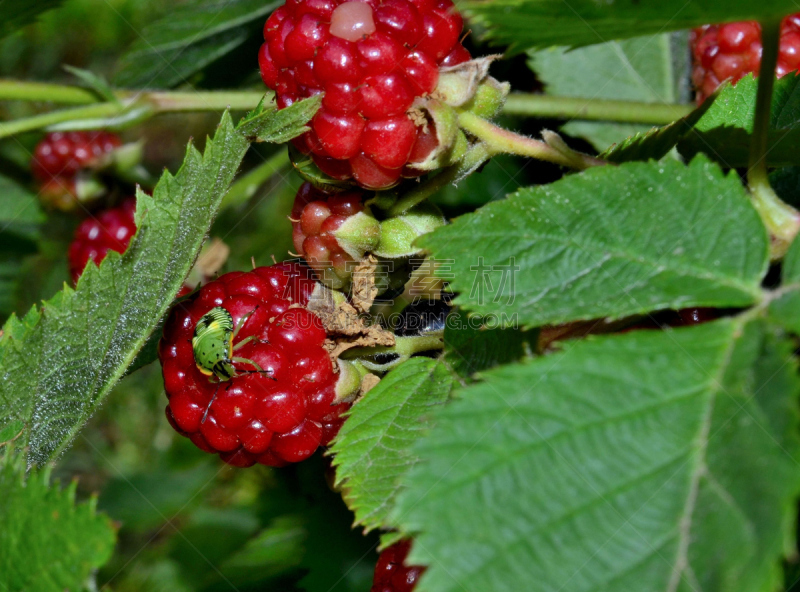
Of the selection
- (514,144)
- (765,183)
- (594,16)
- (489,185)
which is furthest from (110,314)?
(489,185)

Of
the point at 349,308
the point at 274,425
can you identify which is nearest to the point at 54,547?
the point at 274,425

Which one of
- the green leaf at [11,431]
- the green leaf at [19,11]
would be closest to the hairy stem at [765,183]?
the green leaf at [11,431]

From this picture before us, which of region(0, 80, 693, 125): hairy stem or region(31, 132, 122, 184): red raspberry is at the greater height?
region(0, 80, 693, 125): hairy stem

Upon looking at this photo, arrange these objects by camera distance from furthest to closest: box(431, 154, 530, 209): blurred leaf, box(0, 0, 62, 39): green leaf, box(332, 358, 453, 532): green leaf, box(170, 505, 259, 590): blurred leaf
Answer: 1. box(170, 505, 259, 590): blurred leaf
2. box(431, 154, 530, 209): blurred leaf
3. box(0, 0, 62, 39): green leaf
4. box(332, 358, 453, 532): green leaf

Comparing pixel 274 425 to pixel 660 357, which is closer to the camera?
pixel 660 357

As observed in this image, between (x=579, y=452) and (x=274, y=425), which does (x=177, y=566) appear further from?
(x=579, y=452)

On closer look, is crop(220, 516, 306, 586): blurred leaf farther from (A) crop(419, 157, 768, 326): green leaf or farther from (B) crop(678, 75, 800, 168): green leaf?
(B) crop(678, 75, 800, 168): green leaf

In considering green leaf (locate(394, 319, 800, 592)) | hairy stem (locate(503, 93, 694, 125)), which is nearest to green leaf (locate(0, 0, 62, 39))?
hairy stem (locate(503, 93, 694, 125))
